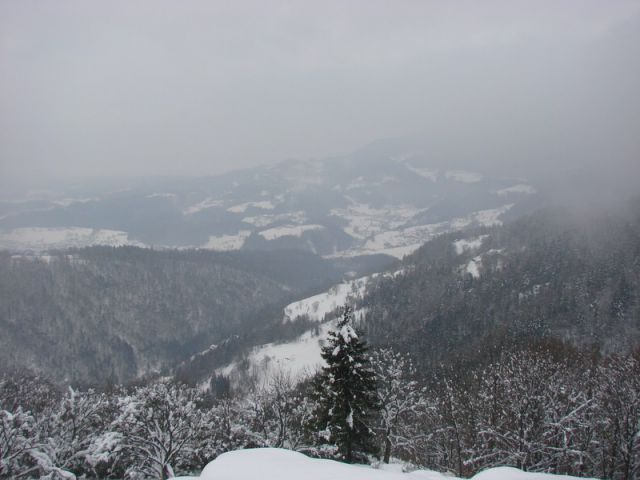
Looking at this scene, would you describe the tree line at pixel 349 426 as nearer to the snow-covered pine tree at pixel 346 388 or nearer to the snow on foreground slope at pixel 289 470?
the snow-covered pine tree at pixel 346 388

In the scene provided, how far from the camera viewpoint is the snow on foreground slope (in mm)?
12109

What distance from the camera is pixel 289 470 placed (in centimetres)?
1263

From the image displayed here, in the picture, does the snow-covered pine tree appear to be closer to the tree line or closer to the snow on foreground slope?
the tree line

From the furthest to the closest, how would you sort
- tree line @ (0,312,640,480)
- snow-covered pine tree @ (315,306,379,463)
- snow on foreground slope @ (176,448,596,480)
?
snow-covered pine tree @ (315,306,379,463) → tree line @ (0,312,640,480) → snow on foreground slope @ (176,448,596,480)

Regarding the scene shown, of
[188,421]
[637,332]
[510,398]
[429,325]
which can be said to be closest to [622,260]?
[637,332]

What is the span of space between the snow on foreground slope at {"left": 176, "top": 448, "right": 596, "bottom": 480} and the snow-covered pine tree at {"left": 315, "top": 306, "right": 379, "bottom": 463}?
1603 centimetres

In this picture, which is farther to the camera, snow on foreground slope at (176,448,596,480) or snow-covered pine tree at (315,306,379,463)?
snow-covered pine tree at (315,306,379,463)

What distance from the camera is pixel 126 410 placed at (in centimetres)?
3019

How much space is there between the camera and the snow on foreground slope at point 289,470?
12.1 metres

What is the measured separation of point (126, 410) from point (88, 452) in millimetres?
3530

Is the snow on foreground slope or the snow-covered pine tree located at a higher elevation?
the snow on foreground slope

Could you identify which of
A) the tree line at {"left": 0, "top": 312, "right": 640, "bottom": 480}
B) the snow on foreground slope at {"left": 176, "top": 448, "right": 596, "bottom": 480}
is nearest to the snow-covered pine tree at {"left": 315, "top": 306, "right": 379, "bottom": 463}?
the tree line at {"left": 0, "top": 312, "right": 640, "bottom": 480}

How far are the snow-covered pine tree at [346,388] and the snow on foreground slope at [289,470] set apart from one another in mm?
16034

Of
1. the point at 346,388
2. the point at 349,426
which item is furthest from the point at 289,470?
the point at 349,426
